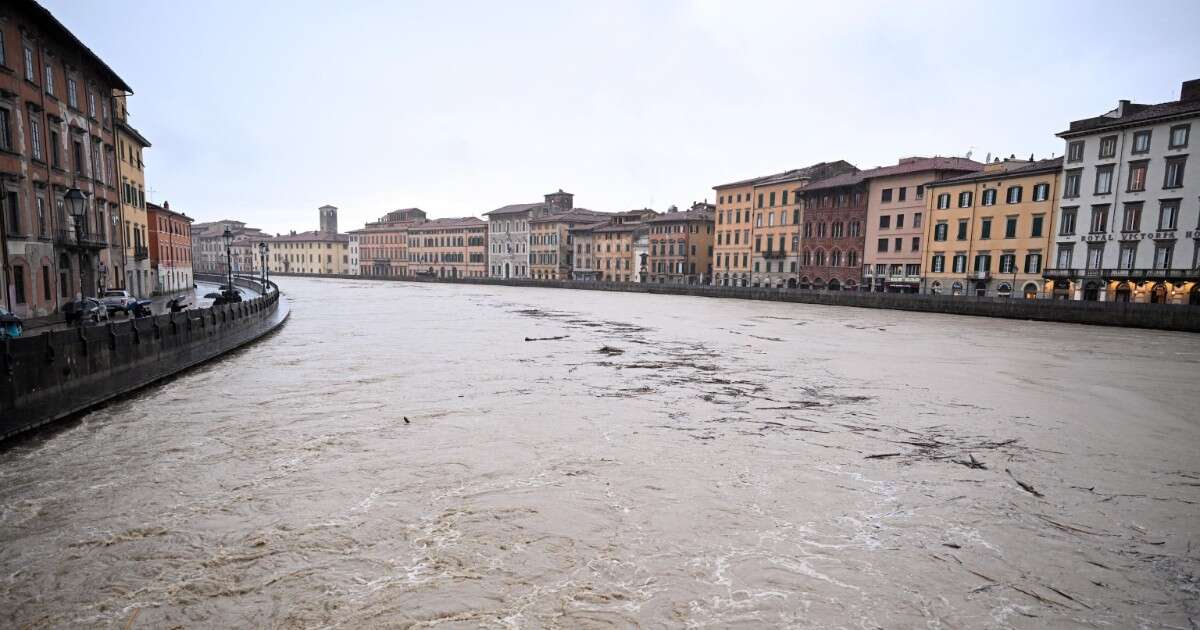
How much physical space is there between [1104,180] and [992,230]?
26.7ft

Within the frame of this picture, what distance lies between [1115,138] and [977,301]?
14.9 m

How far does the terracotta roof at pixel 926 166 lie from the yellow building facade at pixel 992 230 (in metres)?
2.35

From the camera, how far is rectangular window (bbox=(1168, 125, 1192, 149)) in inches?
1574

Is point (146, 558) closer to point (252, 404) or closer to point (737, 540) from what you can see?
point (737, 540)

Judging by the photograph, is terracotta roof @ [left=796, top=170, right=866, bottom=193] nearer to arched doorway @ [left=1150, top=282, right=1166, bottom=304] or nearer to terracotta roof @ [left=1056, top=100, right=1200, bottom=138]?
terracotta roof @ [left=1056, top=100, right=1200, bottom=138]

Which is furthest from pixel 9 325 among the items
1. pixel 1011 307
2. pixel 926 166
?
pixel 926 166

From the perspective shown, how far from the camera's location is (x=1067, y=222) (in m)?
45.9

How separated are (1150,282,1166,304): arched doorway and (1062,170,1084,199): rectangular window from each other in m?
8.58

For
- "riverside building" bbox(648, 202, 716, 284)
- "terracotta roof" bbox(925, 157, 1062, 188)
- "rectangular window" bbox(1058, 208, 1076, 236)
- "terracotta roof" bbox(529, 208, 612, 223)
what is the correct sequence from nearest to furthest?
1. "rectangular window" bbox(1058, 208, 1076, 236)
2. "terracotta roof" bbox(925, 157, 1062, 188)
3. "riverside building" bbox(648, 202, 716, 284)
4. "terracotta roof" bbox(529, 208, 612, 223)

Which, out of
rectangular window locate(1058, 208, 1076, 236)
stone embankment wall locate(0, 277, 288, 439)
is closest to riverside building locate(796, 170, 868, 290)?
rectangular window locate(1058, 208, 1076, 236)

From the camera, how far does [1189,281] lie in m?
39.2

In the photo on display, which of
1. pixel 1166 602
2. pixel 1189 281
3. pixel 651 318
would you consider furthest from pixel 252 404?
pixel 1189 281

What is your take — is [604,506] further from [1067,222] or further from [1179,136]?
[1067,222]

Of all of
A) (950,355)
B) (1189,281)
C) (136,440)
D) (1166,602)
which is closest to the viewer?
(1166,602)
